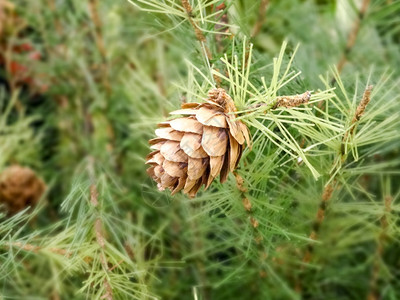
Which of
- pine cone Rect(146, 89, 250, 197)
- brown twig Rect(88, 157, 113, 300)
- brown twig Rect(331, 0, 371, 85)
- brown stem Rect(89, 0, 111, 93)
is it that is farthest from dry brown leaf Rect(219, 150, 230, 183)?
brown stem Rect(89, 0, 111, 93)

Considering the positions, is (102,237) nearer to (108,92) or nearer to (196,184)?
(196,184)

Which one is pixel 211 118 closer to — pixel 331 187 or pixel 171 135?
pixel 171 135

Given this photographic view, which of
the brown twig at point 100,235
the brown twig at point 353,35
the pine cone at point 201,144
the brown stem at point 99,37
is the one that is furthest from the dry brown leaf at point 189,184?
the brown stem at point 99,37

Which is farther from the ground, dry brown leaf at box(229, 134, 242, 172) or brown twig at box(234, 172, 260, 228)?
dry brown leaf at box(229, 134, 242, 172)

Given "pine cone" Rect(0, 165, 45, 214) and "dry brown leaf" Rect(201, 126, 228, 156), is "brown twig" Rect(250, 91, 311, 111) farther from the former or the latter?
"pine cone" Rect(0, 165, 45, 214)

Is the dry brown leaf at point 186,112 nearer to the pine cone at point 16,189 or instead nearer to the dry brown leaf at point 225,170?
the dry brown leaf at point 225,170

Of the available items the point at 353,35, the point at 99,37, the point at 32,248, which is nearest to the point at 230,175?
the point at 32,248
